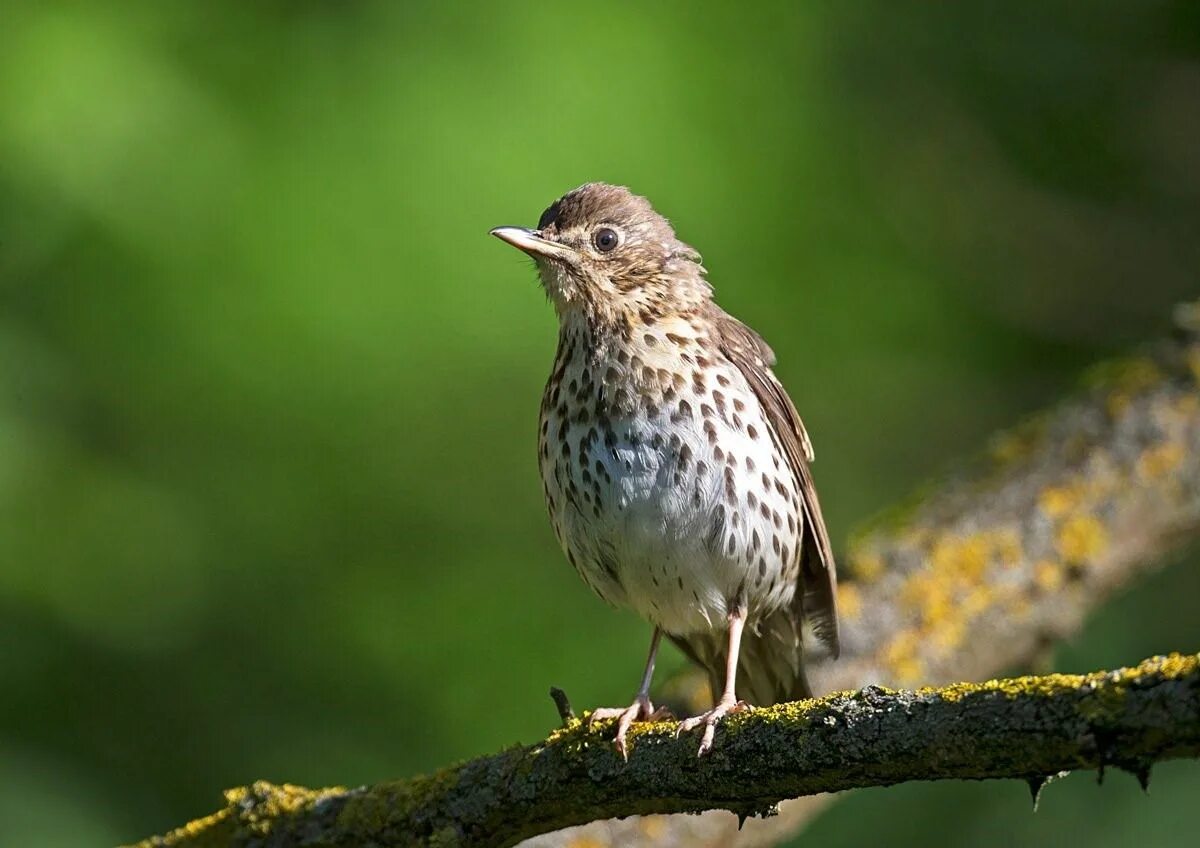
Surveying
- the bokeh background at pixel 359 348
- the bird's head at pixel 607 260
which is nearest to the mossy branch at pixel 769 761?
the bird's head at pixel 607 260

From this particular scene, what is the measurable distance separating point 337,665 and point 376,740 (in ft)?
1.12

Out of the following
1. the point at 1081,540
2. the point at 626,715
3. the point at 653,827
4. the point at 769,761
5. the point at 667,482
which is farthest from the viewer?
the point at 1081,540

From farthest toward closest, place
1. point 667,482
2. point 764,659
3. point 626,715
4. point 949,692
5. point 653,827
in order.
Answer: point 764,659, point 653,827, point 667,482, point 626,715, point 949,692

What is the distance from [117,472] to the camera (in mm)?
6688

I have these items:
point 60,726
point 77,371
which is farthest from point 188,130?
point 60,726

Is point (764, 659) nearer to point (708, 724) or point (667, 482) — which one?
point (667, 482)

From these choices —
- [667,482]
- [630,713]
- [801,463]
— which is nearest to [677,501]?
[667,482]

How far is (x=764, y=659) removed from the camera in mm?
5832

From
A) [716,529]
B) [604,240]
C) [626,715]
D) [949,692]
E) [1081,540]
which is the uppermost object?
[604,240]

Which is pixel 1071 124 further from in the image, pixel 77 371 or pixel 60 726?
pixel 60 726

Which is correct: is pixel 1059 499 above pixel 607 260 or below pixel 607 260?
below

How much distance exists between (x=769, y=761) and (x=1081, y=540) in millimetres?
2697

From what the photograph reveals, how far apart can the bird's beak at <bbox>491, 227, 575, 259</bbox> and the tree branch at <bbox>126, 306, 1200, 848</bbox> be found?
5.10ft

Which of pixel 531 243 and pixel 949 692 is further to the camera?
pixel 531 243
